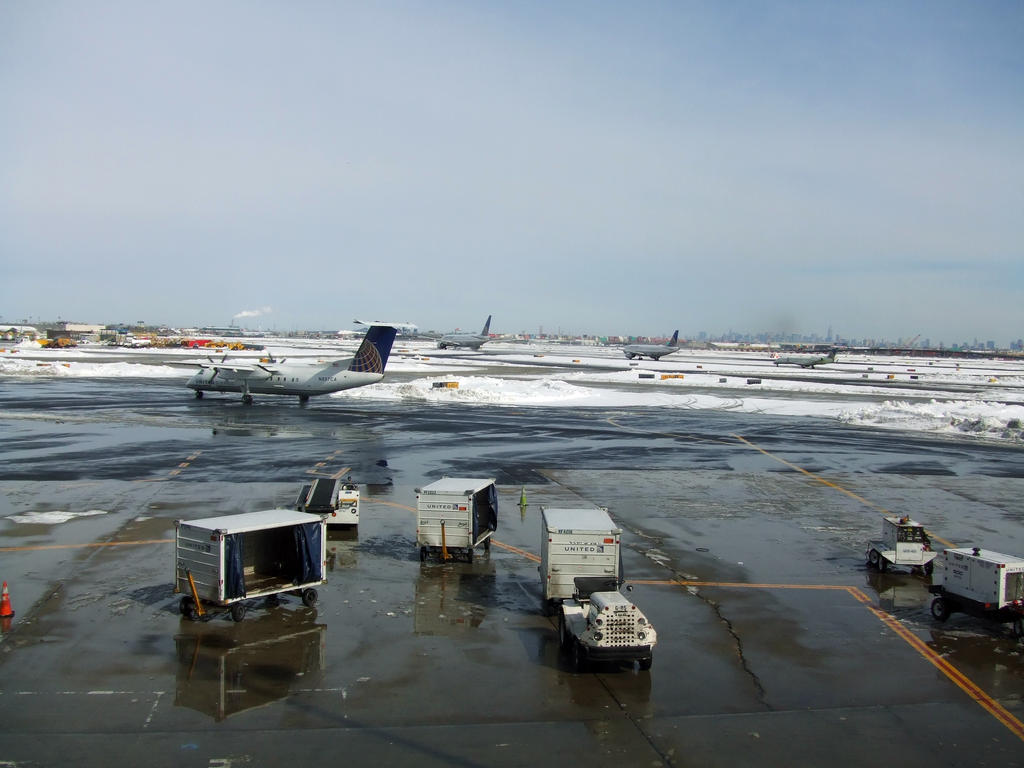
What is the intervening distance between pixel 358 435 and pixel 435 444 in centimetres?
552

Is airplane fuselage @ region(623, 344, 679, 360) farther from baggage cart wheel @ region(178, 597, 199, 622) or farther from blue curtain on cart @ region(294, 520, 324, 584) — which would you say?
baggage cart wheel @ region(178, 597, 199, 622)

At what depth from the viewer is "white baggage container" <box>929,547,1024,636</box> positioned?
1600 centimetres

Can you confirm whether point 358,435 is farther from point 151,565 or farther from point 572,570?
point 572,570

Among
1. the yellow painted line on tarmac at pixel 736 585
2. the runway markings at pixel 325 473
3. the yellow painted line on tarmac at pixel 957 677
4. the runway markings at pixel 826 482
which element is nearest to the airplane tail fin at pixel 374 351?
the runway markings at pixel 325 473

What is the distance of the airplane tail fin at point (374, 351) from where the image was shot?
192 feet

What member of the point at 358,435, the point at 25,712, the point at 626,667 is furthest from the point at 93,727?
the point at 358,435

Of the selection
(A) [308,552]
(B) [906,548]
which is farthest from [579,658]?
(B) [906,548]

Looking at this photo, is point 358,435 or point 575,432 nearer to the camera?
point 358,435

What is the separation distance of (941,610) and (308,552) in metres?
14.0

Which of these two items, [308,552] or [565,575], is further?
[308,552]

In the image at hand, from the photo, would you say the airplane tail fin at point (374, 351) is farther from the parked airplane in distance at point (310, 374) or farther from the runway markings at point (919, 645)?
the runway markings at point (919, 645)

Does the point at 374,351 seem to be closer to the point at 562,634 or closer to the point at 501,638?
the point at 501,638

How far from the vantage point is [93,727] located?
11578 mm

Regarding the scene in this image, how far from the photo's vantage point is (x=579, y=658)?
1412cm
